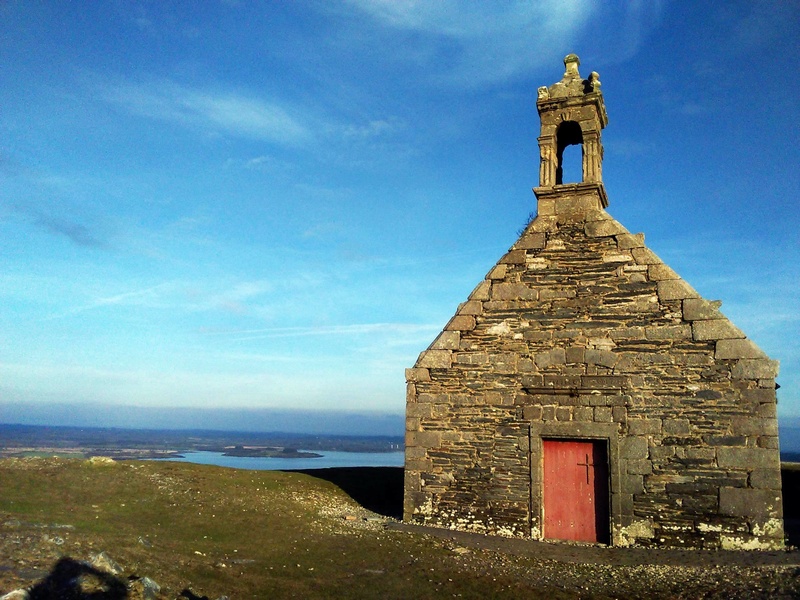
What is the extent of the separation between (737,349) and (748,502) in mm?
2433

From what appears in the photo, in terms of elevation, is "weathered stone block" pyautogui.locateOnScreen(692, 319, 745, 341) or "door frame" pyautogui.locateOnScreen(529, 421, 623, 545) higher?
"weathered stone block" pyautogui.locateOnScreen(692, 319, 745, 341)

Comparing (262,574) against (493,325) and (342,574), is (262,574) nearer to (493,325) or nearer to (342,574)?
(342,574)

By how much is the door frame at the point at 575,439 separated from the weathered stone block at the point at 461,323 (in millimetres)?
2203

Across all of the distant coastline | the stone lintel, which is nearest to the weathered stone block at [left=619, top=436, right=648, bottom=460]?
the stone lintel

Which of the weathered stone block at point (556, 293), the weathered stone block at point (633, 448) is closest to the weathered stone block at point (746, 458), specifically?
the weathered stone block at point (633, 448)

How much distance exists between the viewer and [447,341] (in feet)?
39.7

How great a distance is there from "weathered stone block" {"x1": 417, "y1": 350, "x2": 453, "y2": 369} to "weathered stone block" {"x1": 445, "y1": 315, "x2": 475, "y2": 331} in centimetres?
50

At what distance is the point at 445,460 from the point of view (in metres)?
11.6

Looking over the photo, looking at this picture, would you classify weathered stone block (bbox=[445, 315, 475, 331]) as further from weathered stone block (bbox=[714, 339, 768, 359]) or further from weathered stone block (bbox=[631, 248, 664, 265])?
weathered stone block (bbox=[714, 339, 768, 359])

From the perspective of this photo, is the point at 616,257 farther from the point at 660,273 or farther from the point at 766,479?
the point at 766,479

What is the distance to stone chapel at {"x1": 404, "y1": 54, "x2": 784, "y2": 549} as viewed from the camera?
396 inches

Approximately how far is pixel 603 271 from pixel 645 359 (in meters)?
1.80

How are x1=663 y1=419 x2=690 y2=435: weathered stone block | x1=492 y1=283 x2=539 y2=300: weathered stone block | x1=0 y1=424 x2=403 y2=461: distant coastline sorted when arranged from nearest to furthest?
x1=663 y1=419 x2=690 y2=435: weathered stone block, x1=492 y1=283 x2=539 y2=300: weathered stone block, x1=0 y1=424 x2=403 y2=461: distant coastline

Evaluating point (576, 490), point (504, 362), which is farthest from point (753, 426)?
point (504, 362)
